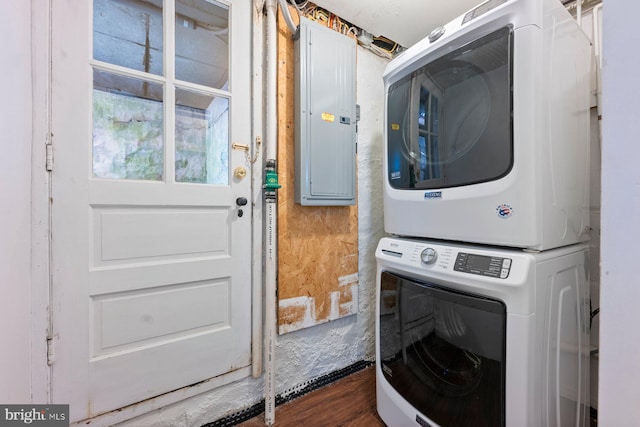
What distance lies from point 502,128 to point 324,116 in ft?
2.99

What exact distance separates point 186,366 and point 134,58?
4.52 feet

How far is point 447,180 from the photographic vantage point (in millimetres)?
1053

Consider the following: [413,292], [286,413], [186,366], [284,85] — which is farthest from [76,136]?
[286,413]

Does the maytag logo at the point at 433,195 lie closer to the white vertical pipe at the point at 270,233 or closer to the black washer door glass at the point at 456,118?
the black washer door glass at the point at 456,118

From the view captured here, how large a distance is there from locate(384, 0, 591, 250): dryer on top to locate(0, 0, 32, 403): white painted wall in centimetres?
139

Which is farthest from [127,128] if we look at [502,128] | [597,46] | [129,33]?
[597,46]

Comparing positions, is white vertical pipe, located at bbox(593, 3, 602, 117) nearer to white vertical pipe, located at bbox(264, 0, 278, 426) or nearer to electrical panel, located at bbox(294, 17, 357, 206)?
electrical panel, located at bbox(294, 17, 357, 206)

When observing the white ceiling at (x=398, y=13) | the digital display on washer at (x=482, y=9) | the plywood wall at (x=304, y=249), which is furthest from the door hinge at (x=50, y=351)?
the white ceiling at (x=398, y=13)

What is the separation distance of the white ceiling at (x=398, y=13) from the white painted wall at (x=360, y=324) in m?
0.18

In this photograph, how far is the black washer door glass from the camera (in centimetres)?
89

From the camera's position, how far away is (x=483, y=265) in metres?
0.89

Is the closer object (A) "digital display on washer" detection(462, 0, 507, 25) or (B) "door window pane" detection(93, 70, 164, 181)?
(A) "digital display on washer" detection(462, 0, 507, 25)

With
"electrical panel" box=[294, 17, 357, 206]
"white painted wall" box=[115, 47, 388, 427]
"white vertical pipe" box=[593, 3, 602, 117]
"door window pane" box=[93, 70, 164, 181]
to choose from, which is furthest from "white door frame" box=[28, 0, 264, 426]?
"white vertical pipe" box=[593, 3, 602, 117]

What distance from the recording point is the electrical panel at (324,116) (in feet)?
4.86
